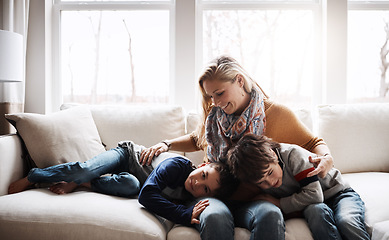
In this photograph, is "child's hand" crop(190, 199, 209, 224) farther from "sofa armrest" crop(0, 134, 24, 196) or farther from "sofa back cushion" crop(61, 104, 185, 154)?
"sofa armrest" crop(0, 134, 24, 196)

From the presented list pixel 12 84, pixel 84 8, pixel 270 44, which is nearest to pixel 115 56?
pixel 84 8

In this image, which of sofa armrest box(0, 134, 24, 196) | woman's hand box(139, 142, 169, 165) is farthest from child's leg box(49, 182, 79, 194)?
woman's hand box(139, 142, 169, 165)

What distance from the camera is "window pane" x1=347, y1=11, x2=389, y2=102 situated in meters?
3.02

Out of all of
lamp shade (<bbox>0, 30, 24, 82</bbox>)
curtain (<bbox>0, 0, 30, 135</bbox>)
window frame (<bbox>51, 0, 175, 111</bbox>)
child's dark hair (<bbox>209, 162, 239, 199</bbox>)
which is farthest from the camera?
window frame (<bbox>51, 0, 175, 111</bbox>)

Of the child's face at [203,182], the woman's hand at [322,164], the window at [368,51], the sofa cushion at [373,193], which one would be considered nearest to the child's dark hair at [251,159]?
the child's face at [203,182]

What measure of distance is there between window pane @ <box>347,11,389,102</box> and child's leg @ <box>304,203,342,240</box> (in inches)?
70.9

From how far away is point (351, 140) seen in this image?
230cm

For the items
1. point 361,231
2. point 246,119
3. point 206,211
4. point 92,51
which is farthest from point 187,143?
point 92,51

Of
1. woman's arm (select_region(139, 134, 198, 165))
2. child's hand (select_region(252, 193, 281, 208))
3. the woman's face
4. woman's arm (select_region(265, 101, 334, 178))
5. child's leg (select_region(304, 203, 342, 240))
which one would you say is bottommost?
child's leg (select_region(304, 203, 342, 240))

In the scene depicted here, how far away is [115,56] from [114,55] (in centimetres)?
1

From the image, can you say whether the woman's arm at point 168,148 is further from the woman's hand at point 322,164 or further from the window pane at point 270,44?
the window pane at point 270,44

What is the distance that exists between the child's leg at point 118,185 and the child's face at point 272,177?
0.65m

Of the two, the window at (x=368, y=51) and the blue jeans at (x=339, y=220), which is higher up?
the window at (x=368, y=51)

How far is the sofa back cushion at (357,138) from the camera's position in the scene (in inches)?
90.0
